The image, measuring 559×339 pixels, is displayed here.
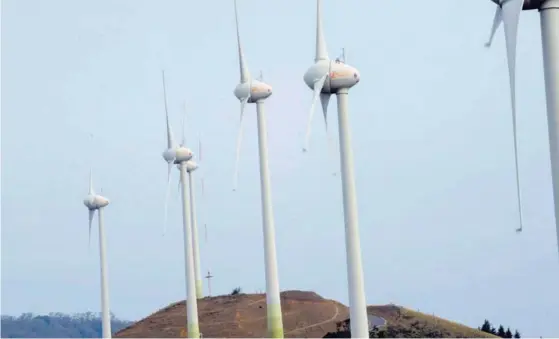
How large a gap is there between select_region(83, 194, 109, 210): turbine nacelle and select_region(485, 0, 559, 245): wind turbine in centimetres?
5864

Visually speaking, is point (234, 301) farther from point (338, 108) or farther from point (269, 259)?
point (338, 108)

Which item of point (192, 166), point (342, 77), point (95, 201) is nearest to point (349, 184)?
point (342, 77)

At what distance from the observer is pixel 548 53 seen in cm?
3338

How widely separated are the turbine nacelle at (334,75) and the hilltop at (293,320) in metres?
32.6

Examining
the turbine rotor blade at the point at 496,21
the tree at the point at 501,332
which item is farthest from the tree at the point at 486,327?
the turbine rotor blade at the point at 496,21

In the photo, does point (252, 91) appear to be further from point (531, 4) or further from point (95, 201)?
point (531, 4)

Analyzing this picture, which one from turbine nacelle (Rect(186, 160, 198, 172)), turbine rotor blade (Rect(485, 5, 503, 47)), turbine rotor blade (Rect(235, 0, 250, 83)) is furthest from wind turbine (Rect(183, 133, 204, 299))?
turbine rotor blade (Rect(485, 5, 503, 47))

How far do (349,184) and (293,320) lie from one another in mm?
40021

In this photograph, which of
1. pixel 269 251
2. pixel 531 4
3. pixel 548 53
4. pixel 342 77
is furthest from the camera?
pixel 269 251

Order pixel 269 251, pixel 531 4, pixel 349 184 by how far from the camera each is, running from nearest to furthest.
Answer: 1. pixel 531 4
2. pixel 349 184
3. pixel 269 251

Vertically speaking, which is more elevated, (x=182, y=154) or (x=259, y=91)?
(x=259, y=91)

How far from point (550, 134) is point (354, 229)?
1992cm

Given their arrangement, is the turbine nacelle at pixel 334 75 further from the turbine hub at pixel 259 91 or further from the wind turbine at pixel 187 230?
the wind turbine at pixel 187 230

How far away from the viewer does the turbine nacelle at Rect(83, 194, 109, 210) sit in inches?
3442
